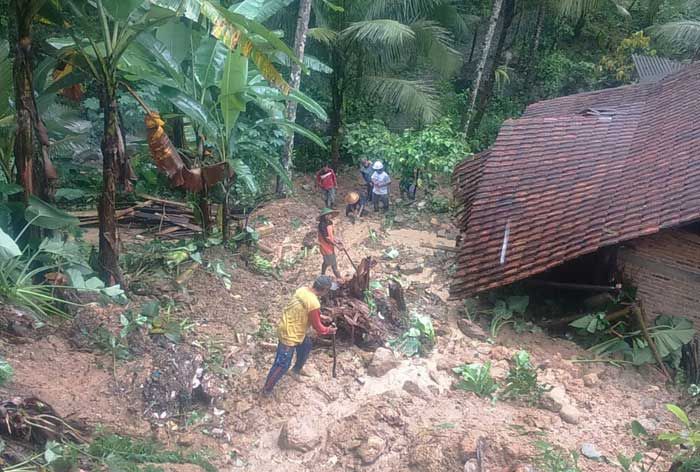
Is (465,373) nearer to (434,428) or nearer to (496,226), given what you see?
(434,428)

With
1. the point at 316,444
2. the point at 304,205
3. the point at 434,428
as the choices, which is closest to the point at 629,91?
the point at 304,205

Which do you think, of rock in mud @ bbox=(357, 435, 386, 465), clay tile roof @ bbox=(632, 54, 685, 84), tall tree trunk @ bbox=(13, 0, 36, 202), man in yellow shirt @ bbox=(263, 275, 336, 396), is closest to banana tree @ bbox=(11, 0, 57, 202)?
tall tree trunk @ bbox=(13, 0, 36, 202)

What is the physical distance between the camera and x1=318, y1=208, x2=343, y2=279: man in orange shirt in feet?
24.3

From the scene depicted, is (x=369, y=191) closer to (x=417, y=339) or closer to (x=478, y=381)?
(x=417, y=339)

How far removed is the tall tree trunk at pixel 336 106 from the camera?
484 inches

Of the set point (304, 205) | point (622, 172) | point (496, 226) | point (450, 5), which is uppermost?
point (450, 5)

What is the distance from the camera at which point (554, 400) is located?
221 inches

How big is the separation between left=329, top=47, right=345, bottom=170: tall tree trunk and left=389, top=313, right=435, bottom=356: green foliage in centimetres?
700

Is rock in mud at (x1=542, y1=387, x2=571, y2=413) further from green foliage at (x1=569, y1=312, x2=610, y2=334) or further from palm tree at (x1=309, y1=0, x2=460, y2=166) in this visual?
palm tree at (x1=309, y1=0, x2=460, y2=166)

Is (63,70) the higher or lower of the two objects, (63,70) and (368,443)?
the higher

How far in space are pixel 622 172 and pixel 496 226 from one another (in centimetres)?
181

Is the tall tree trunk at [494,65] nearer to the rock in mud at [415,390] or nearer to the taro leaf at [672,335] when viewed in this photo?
the taro leaf at [672,335]

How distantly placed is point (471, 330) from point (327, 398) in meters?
2.28

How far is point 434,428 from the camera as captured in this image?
202 inches
